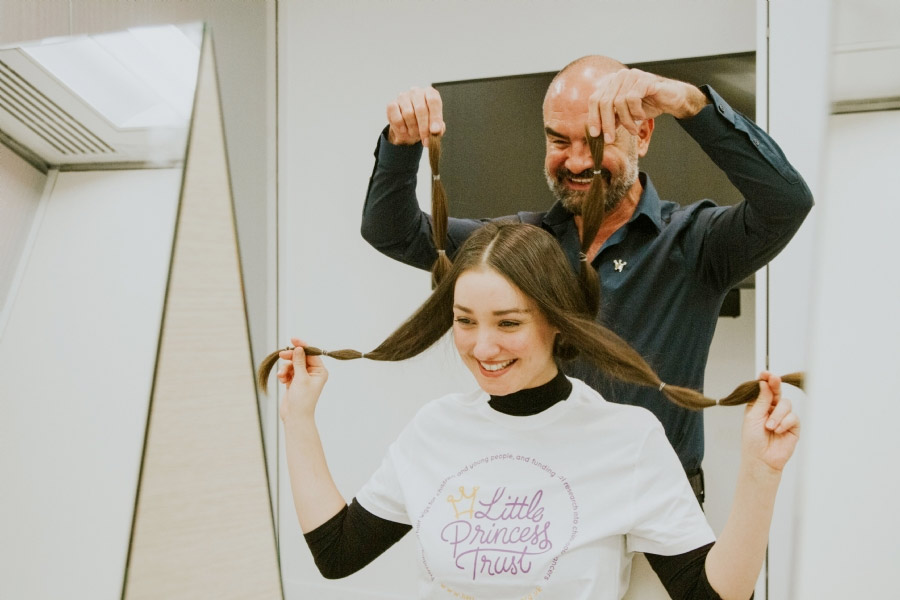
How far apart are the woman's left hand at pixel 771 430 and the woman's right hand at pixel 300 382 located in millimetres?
583

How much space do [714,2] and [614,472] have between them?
4.89 ft

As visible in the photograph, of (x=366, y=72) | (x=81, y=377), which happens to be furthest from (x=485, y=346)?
(x=366, y=72)

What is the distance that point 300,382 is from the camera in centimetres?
113

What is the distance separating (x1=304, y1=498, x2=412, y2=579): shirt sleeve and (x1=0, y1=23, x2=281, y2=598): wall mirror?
14 cm

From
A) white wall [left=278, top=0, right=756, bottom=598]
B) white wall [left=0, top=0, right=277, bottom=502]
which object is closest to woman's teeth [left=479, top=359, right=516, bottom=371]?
white wall [left=278, top=0, right=756, bottom=598]

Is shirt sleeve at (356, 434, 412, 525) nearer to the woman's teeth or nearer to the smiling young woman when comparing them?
the smiling young woman

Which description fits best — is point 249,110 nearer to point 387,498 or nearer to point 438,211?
point 438,211

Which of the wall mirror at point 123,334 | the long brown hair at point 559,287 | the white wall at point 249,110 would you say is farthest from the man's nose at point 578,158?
the white wall at point 249,110

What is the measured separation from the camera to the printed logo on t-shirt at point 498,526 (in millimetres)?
996

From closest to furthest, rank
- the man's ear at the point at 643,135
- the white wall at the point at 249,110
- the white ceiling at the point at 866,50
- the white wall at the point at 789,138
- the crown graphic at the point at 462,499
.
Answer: the white ceiling at the point at 866,50
the crown graphic at the point at 462,499
the man's ear at the point at 643,135
the white wall at the point at 789,138
the white wall at the point at 249,110

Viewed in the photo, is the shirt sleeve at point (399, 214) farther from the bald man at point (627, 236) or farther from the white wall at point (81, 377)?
the white wall at point (81, 377)

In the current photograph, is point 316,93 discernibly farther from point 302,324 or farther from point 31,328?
point 31,328

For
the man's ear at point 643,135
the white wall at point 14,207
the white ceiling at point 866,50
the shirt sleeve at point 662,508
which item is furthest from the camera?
the man's ear at point 643,135

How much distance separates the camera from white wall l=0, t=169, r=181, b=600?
42.7 inches
